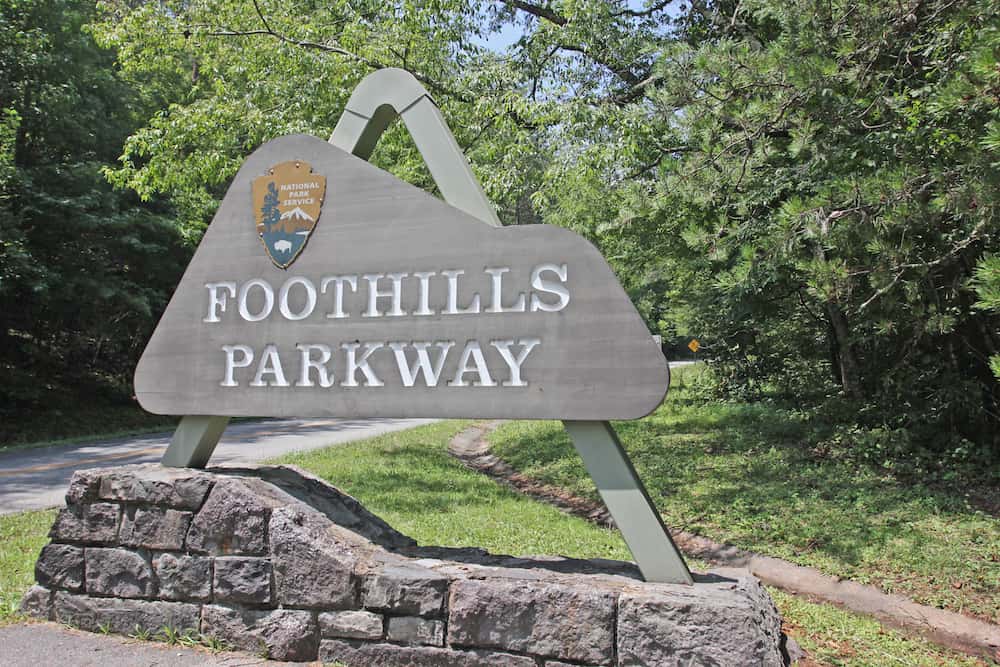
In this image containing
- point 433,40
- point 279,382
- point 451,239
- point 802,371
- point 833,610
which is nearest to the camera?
point 451,239

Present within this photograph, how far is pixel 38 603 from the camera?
13.4 feet

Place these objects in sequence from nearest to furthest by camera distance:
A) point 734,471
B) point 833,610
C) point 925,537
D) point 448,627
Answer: point 448,627 < point 833,610 < point 925,537 < point 734,471

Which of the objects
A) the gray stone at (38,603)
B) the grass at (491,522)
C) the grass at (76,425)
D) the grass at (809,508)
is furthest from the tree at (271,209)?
the grass at (76,425)

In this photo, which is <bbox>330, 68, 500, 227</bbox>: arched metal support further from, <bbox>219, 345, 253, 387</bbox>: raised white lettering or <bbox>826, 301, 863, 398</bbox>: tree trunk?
<bbox>826, 301, 863, 398</bbox>: tree trunk

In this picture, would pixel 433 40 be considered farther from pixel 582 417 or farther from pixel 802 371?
pixel 802 371

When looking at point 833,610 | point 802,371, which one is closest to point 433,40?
point 833,610

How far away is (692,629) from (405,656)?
1304mm

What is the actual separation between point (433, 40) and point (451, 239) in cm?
708

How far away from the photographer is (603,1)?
29.8 ft

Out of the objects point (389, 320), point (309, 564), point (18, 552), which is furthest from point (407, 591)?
point (18, 552)

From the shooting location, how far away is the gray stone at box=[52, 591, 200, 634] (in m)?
3.83

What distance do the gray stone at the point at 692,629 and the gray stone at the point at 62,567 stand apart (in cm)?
294

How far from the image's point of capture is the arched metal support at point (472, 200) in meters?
3.37

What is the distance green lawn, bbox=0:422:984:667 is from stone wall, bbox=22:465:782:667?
2.49ft
